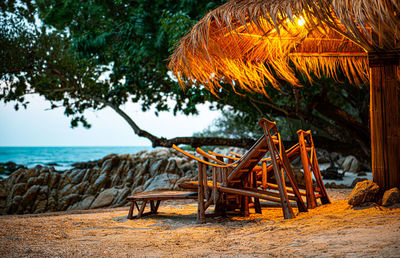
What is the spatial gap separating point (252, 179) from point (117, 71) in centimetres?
618

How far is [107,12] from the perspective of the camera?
392 inches

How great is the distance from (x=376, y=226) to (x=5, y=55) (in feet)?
33.4

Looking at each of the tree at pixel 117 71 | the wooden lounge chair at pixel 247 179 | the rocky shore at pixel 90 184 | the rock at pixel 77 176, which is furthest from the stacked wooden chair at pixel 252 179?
the rock at pixel 77 176

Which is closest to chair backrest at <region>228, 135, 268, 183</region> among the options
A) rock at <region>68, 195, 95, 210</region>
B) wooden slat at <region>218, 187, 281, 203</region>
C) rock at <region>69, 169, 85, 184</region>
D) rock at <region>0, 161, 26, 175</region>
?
wooden slat at <region>218, 187, 281, 203</region>

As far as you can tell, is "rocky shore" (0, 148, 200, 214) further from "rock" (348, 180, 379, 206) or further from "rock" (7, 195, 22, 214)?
"rock" (348, 180, 379, 206)

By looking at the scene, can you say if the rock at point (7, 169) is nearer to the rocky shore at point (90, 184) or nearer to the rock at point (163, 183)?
the rocky shore at point (90, 184)

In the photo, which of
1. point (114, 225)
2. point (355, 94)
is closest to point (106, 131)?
point (355, 94)

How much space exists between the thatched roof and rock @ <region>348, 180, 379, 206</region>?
1.48 meters

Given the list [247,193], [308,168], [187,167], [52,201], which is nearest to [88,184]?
[52,201]

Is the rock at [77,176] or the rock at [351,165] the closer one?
the rock at [77,176]

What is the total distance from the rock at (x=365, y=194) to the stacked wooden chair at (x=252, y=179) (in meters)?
0.66

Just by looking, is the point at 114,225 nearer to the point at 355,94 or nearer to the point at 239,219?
the point at 239,219

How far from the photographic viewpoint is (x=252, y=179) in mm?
4742

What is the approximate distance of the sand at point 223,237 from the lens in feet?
7.71
